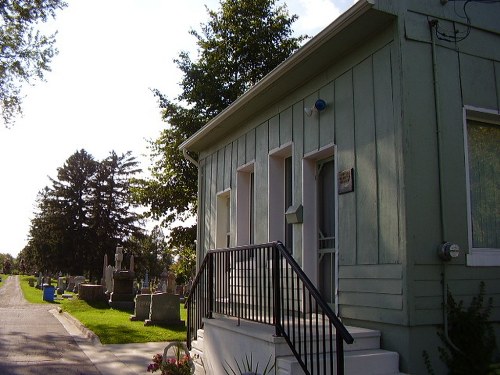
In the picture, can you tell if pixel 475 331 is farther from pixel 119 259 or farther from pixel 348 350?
pixel 119 259

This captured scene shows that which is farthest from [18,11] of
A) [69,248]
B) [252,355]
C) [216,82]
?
[69,248]

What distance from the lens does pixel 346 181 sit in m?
5.94

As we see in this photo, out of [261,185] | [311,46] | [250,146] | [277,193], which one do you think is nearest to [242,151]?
[250,146]

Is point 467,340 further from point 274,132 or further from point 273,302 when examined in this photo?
point 274,132

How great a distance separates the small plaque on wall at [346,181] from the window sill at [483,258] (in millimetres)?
1465

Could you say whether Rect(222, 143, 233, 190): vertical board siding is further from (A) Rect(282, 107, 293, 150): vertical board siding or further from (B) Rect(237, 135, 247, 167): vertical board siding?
(A) Rect(282, 107, 293, 150): vertical board siding

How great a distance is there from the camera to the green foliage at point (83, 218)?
50344 mm

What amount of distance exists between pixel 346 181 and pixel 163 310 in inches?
315

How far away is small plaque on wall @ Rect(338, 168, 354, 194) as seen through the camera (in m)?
5.85

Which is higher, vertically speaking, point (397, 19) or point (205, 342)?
point (397, 19)

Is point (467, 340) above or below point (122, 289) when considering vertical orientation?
above

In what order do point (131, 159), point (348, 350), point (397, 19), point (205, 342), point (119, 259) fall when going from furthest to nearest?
point (131, 159) → point (119, 259) → point (205, 342) → point (397, 19) → point (348, 350)

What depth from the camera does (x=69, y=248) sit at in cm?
5056

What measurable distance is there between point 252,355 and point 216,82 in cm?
1320
